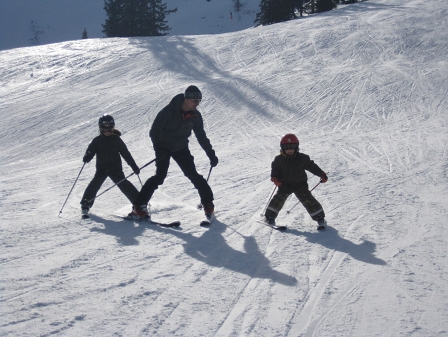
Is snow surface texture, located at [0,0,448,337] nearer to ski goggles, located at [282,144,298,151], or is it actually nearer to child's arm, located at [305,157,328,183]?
child's arm, located at [305,157,328,183]

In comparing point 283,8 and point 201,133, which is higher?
point 283,8

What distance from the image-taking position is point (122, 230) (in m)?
5.49

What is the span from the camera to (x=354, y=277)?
412cm

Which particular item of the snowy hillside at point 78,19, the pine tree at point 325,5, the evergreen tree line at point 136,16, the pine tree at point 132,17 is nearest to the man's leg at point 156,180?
the pine tree at point 325,5

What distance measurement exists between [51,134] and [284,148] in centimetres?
820

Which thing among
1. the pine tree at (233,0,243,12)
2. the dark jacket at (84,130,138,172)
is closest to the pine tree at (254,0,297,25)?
the dark jacket at (84,130,138,172)

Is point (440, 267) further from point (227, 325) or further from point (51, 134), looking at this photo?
point (51, 134)

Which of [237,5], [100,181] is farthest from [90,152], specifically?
[237,5]

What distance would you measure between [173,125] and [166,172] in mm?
631

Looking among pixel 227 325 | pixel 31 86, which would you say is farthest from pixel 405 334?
pixel 31 86

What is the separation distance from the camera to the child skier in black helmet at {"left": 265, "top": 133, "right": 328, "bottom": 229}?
5516 mm

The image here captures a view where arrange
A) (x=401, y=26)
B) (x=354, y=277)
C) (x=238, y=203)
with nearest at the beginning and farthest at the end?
(x=354, y=277) → (x=238, y=203) → (x=401, y=26)

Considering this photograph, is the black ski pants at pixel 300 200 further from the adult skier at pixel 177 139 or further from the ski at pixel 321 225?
the adult skier at pixel 177 139

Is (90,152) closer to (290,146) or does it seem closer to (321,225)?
(290,146)
